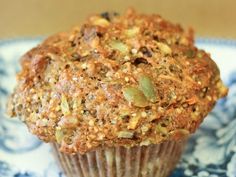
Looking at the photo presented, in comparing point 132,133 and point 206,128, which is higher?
point 206,128

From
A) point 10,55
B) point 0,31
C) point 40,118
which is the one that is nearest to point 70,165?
point 40,118

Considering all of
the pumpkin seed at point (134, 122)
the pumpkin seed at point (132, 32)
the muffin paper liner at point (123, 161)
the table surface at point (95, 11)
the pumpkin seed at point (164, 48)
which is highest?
the table surface at point (95, 11)

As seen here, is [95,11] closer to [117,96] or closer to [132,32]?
[132,32]

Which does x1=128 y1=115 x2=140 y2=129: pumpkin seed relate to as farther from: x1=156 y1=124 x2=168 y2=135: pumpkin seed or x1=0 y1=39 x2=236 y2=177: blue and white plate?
x1=0 y1=39 x2=236 y2=177: blue and white plate

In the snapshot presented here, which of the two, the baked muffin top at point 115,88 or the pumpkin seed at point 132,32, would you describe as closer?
the baked muffin top at point 115,88

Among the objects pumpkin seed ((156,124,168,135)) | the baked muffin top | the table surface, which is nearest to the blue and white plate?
the baked muffin top

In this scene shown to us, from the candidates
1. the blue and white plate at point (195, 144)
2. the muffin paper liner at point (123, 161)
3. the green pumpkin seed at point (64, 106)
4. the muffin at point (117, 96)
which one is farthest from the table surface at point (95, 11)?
the green pumpkin seed at point (64, 106)

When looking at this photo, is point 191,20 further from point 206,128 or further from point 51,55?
point 51,55

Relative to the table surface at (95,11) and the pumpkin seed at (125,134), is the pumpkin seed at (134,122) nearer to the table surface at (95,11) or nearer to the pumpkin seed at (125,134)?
the pumpkin seed at (125,134)

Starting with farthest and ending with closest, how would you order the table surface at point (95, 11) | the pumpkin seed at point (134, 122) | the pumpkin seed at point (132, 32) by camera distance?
1. the table surface at point (95, 11)
2. the pumpkin seed at point (132, 32)
3. the pumpkin seed at point (134, 122)
